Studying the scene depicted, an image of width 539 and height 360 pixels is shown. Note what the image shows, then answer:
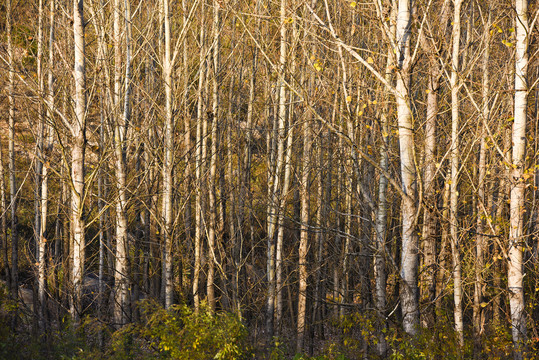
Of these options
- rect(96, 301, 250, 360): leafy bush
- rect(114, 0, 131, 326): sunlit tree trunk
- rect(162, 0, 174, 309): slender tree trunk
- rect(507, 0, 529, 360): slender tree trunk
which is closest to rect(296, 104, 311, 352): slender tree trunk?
rect(162, 0, 174, 309): slender tree trunk

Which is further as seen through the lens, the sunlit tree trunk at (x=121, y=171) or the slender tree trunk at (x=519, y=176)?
the sunlit tree trunk at (x=121, y=171)

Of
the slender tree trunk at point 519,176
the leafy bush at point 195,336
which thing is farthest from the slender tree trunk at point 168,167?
the slender tree trunk at point 519,176

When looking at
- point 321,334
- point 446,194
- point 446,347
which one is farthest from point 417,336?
point 321,334

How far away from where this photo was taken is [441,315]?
8117 mm

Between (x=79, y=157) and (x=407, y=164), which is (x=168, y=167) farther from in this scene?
(x=407, y=164)

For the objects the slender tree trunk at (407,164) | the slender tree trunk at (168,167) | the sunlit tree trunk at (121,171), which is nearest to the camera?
the slender tree trunk at (407,164)

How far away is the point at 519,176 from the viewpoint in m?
5.70

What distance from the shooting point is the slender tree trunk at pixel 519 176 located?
5676 millimetres

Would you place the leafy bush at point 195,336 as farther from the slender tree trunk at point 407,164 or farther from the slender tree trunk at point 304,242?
the slender tree trunk at point 304,242

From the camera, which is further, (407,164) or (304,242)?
(304,242)

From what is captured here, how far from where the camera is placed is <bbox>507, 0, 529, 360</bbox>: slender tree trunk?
568 cm

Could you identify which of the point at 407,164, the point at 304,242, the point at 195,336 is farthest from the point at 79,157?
the point at 304,242

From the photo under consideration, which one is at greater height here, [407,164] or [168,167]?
[168,167]

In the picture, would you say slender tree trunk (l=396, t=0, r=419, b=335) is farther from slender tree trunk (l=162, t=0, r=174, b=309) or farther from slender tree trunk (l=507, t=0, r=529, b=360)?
slender tree trunk (l=162, t=0, r=174, b=309)
